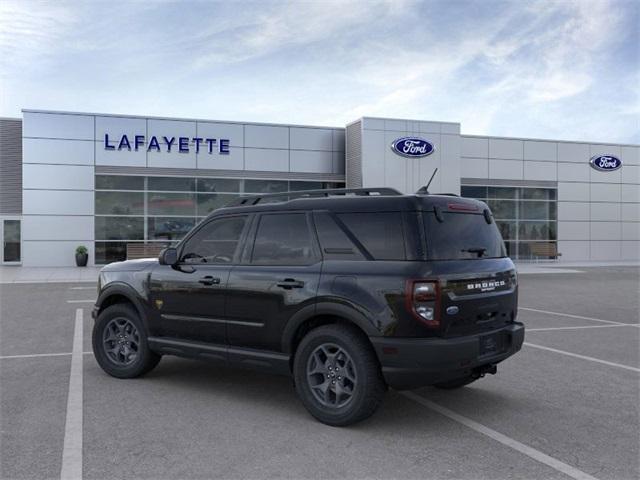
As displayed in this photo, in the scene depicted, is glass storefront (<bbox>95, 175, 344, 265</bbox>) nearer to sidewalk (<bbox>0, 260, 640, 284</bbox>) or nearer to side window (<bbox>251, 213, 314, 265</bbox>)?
sidewalk (<bbox>0, 260, 640, 284</bbox>)

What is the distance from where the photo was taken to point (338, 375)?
15.3ft

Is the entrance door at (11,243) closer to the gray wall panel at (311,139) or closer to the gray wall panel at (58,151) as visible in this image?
the gray wall panel at (58,151)

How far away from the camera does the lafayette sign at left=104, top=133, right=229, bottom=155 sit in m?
24.8

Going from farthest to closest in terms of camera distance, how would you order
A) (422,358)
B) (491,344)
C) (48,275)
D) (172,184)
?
(172,184)
(48,275)
(491,344)
(422,358)

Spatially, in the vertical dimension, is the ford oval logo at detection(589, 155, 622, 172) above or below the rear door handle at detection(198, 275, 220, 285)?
above

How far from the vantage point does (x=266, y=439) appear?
4340mm

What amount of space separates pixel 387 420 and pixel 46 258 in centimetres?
2298

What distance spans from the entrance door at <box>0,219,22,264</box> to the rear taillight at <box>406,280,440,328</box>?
82.8 ft

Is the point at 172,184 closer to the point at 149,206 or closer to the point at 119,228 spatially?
the point at 149,206

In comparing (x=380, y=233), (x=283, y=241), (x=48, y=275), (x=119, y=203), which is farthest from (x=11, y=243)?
(x=380, y=233)

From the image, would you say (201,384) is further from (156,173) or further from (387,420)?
(156,173)

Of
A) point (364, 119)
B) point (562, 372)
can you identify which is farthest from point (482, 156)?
point (562, 372)

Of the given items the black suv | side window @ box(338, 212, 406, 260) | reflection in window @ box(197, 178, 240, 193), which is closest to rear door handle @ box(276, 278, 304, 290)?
the black suv

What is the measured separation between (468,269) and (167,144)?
73.8ft
